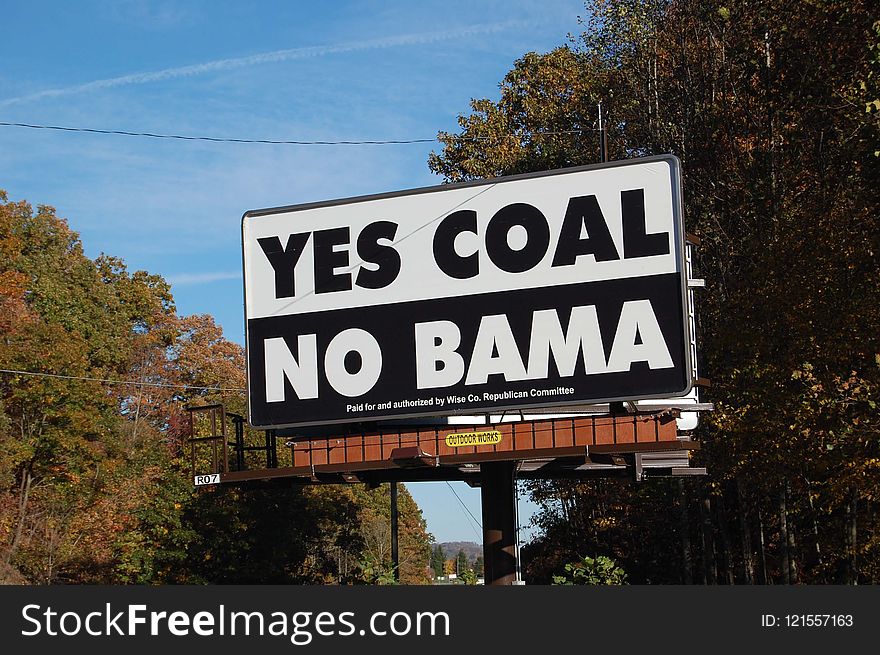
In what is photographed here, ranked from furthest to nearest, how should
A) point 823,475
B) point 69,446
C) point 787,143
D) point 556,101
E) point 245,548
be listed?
1. point 69,446
2. point 556,101
3. point 245,548
4. point 787,143
5. point 823,475

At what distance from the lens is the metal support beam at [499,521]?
1822cm

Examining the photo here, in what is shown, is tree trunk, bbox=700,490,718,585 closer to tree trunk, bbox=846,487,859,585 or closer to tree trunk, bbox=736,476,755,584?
tree trunk, bbox=736,476,755,584

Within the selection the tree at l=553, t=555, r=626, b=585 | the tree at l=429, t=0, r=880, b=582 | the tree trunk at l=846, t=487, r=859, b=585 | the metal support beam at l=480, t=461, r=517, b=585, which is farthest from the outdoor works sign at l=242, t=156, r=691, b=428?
the tree trunk at l=846, t=487, r=859, b=585

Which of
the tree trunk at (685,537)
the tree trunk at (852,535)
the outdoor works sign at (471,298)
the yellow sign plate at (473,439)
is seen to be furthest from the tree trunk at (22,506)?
the yellow sign plate at (473,439)

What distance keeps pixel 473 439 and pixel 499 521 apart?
1831 mm

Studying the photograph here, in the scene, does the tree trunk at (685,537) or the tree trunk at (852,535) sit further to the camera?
the tree trunk at (685,537)

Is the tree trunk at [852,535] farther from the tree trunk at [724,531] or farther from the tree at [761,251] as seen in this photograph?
the tree trunk at [724,531]

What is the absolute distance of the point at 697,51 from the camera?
3538 cm

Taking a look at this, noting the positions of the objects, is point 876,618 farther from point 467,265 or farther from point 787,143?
point 787,143

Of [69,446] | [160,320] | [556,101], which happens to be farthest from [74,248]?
[556,101]

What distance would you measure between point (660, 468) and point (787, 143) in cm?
1594

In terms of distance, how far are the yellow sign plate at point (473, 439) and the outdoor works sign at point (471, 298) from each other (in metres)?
0.38

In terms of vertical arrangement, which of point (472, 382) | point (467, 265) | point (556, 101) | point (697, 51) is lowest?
point (472, 382)

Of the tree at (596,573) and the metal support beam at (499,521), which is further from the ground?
the metal support beam at (499,521)
